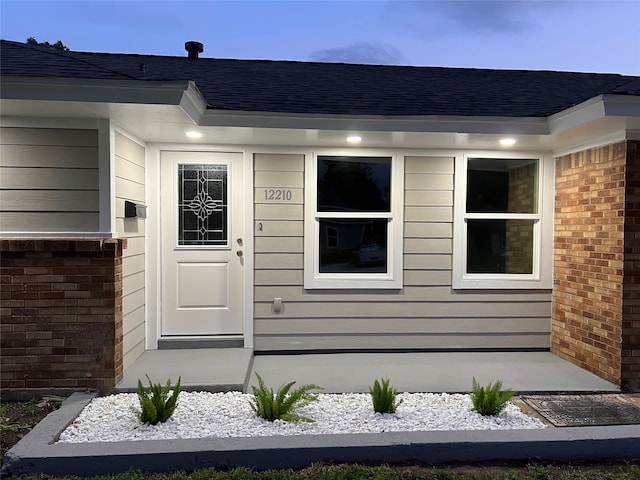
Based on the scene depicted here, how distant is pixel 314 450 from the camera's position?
2646mm

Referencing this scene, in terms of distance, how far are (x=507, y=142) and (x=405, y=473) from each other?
328 cm

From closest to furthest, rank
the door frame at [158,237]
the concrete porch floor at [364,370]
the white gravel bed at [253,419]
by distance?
the white gravel bed at [253,419] < the concrete porch floor at [364,370] < the door frame at [158,237]

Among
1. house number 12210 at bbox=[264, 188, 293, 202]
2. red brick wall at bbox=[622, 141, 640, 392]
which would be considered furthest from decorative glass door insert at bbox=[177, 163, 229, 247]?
red brick wall at bbox=[622, 141, 640, 392]

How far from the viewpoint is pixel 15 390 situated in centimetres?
344

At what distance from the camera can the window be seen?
4.71m

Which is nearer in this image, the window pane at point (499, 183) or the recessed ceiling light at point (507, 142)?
the recessed ceiling light at point (507, 142)

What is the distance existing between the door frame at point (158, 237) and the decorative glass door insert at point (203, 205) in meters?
0.20

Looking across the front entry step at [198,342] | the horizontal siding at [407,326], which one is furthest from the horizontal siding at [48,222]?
the horizontal siding at [407,326]

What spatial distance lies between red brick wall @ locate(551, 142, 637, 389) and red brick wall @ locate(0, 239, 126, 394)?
4.20 meters

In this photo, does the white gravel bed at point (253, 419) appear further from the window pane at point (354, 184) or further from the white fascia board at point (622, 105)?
the white fascia board at point (622, 105)

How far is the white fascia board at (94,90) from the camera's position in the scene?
9.83ft

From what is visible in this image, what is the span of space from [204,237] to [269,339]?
1273 mm

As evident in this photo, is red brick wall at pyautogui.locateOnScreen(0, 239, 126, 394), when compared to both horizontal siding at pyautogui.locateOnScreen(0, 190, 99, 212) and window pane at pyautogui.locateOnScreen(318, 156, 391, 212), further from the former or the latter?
window pane at pyautogui.locateOnScreen(318, 156, 391, 212)

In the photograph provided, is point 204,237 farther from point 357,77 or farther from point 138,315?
point 357,77
